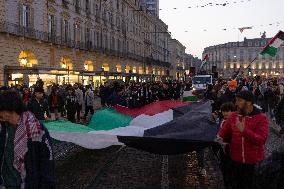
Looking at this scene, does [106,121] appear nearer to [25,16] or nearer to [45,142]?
[45,142]

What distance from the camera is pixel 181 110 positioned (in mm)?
11883

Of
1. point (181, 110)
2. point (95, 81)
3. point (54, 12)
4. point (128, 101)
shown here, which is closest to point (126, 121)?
point (181, 110)

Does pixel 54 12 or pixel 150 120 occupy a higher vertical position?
pixel 54 12

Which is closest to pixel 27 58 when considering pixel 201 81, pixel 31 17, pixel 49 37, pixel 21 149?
pixel 31 17

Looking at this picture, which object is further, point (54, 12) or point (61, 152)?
point (54, 12)

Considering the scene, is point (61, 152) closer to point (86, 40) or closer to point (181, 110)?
point (181, 110)

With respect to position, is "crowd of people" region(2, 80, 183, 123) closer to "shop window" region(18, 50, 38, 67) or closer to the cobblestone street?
the cobblestone street

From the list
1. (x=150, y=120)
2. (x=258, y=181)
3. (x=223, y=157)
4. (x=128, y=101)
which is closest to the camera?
(x=258, y=181)

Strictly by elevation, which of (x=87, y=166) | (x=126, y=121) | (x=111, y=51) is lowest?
(x=87, y=166)

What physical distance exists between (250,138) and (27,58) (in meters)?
32.9

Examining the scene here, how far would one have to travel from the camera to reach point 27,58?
36344mm

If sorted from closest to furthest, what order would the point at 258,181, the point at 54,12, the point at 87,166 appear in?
the point at 258,181
the point at 87,166
the point at 54,12

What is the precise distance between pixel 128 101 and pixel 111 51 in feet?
121

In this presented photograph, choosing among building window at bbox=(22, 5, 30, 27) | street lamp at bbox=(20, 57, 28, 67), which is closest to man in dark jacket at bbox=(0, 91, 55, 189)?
street lamp at bbox=(20, 57, 28, 67)
